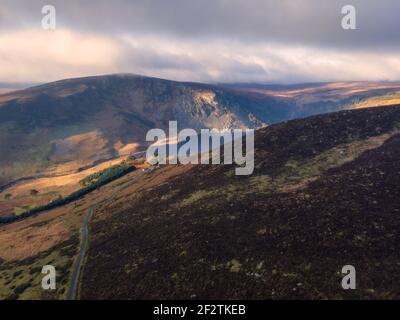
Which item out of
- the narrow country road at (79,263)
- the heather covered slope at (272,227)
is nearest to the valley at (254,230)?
the heather covered slope at (272,227)

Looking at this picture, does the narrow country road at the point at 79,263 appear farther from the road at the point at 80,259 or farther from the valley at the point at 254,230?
the valley at the point at 254,230

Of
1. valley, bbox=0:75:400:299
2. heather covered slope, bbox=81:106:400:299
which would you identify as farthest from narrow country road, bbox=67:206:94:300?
heather covered slope, bbox=81:106:400:299

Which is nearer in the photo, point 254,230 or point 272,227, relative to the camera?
point 272,227

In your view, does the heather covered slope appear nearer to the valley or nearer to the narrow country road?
the valley

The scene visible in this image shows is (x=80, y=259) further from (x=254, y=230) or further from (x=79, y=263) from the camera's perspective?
(x=254, y=230)

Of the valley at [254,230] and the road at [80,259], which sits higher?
the valley at [254,230]

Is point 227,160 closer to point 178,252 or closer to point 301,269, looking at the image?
point 178,252

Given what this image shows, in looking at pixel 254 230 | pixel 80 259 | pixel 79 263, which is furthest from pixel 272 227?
pixel 80 259
